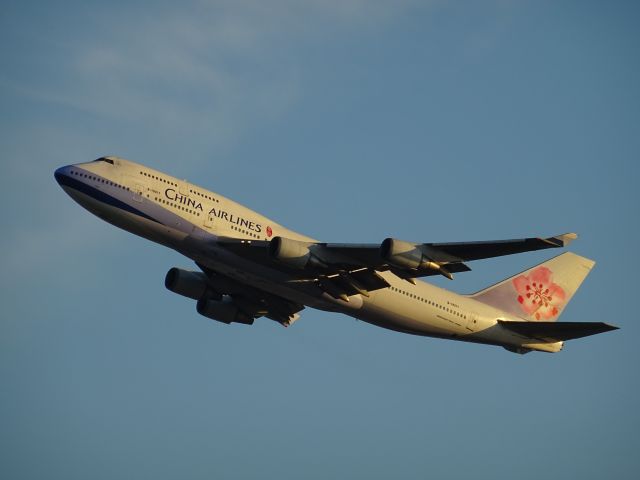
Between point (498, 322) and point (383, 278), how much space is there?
831 centimetres

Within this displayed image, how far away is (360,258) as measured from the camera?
149ft

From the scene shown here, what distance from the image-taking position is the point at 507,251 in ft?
137

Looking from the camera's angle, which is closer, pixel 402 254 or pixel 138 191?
pixel 402 254

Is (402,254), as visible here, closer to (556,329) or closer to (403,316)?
(403,316)

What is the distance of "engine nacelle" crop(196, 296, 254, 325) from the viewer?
54.1 metres

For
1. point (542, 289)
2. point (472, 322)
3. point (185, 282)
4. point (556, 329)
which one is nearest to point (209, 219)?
point (185, 282)

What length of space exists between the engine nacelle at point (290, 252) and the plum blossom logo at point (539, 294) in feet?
53.0

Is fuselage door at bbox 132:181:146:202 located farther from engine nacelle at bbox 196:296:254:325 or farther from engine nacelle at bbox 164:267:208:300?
engine nacelle at bbox 196:296:254:325

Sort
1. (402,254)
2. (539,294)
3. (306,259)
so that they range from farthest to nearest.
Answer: (539,294) → (306,259) → (402,254)

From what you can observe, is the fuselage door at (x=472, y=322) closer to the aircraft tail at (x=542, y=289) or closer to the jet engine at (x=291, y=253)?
the aircraft tail at (x=542, y=289)

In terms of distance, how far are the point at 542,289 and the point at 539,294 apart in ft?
1.42

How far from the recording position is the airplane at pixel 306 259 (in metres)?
44.2

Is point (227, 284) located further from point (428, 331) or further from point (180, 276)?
point (428, 331)

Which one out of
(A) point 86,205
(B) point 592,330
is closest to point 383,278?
(B) point 592,330
